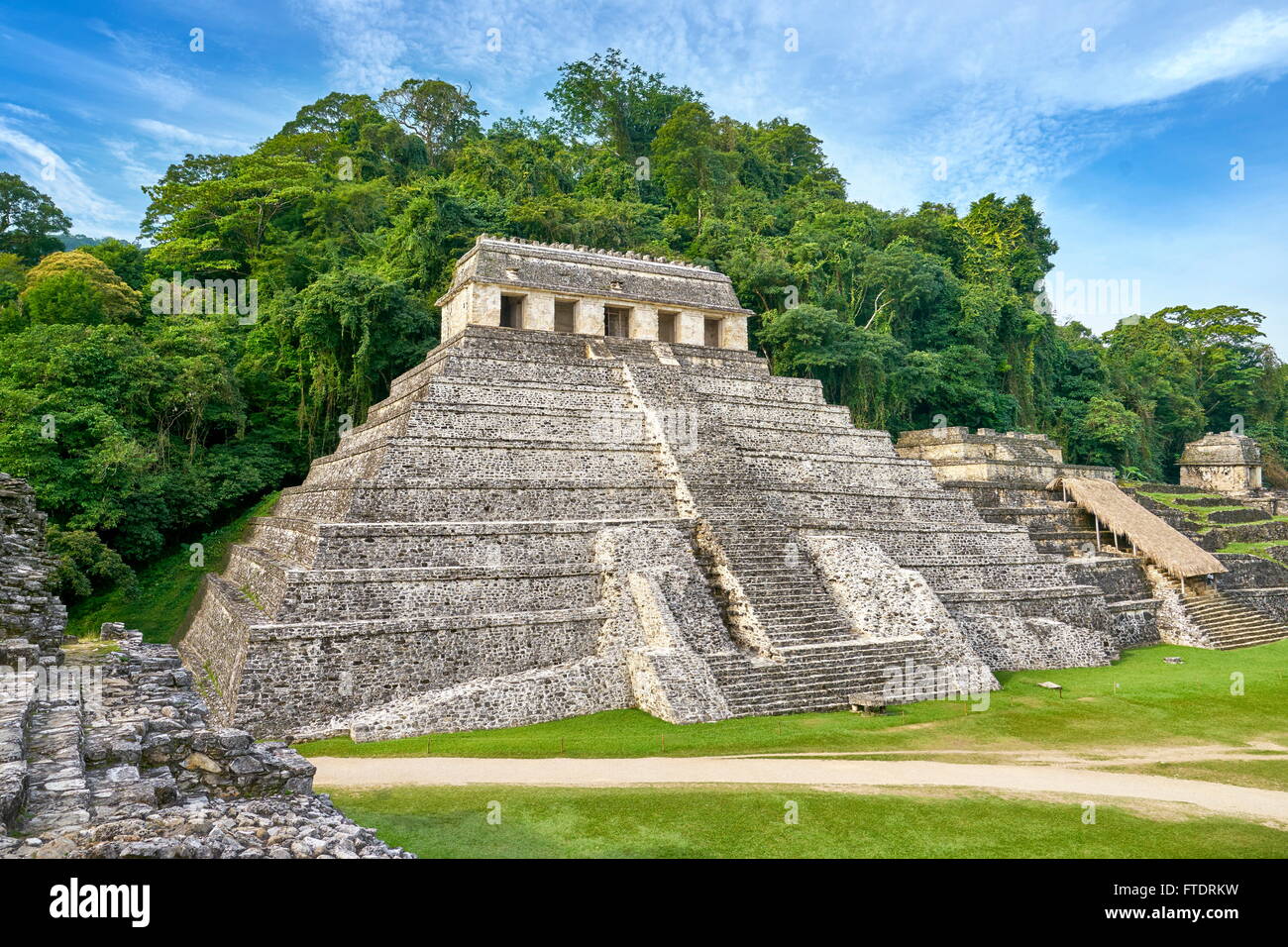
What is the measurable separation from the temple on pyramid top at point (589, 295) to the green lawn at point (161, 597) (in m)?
7.87

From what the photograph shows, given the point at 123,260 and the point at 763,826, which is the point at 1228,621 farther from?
the point at 123,260

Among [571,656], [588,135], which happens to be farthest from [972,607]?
[588,135]

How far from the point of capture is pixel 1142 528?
24.6 metres

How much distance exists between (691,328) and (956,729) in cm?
1461

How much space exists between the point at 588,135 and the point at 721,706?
1570 inches

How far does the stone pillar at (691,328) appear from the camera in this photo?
24234mm

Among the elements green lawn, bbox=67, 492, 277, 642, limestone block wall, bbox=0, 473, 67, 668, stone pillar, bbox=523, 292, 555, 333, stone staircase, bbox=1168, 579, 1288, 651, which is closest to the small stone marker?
limestone block wall, bbox=0, 473, 67, 668

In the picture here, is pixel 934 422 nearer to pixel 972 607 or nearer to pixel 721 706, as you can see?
pixel 972 607

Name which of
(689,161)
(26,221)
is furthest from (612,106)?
(26,221)

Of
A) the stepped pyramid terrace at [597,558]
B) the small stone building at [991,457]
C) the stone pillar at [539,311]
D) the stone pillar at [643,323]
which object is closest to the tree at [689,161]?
the stone pillar at [643,323]

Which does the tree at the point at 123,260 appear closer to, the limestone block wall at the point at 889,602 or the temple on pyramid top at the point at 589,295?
the temple on pyramid top at the point at 589,295

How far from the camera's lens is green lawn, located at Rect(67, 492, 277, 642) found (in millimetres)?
17781

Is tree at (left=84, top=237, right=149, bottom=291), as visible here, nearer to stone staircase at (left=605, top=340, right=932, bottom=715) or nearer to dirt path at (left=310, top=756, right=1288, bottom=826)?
stone staircase at (left=605, top=340, right=932, bottom=715)
